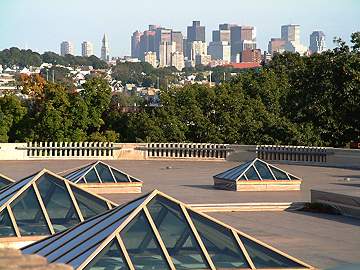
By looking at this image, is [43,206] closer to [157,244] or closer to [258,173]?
[157,244]

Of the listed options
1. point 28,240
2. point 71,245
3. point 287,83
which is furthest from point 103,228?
point 287,83

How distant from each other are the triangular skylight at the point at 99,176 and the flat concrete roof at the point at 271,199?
3.15 feet

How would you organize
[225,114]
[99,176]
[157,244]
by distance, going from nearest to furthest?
[157,244], [99,176], [225,114]

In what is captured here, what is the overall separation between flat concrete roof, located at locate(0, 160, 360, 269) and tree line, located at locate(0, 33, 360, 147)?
6955 millimetres

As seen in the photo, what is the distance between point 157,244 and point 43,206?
→ 6.09m

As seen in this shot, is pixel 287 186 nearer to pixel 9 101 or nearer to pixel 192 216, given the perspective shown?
pixel 192 216

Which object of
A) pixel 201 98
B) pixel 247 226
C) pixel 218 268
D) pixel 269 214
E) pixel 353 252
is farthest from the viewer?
pixel 201 98

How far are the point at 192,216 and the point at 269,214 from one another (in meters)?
13.4

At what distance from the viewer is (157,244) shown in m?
13.4

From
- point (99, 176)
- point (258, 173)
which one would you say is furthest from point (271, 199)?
point (99, 176)

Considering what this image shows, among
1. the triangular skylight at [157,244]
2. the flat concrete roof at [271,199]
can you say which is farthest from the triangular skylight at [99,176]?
the triangular skylight at [157,244]

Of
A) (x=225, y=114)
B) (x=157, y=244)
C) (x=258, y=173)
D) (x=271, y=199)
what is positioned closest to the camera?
(x=157, y=244)

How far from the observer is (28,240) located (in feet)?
59.8

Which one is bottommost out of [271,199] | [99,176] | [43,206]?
[271,199]
